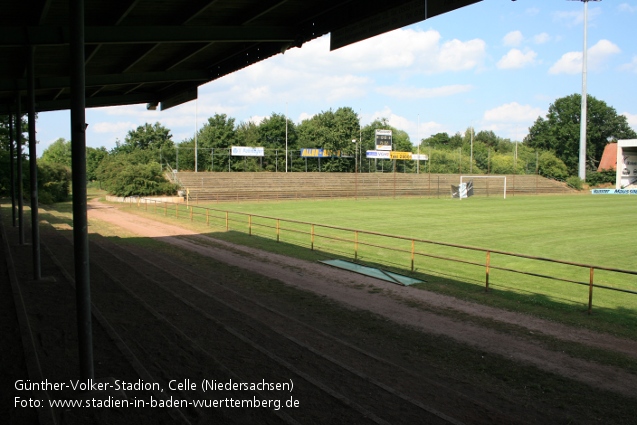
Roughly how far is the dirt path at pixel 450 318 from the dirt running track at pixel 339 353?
37mm

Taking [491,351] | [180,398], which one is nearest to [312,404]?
[180,398]

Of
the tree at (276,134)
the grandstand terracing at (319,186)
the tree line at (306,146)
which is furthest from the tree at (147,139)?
the grandstand terracing at (319,186)

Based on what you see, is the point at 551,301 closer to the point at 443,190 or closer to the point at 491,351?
the point at 491,351

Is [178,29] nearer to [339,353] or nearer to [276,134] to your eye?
[339,353]

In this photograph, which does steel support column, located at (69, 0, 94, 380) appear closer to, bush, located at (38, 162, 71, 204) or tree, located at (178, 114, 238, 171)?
bush, located at (38, 162, 71, 204)

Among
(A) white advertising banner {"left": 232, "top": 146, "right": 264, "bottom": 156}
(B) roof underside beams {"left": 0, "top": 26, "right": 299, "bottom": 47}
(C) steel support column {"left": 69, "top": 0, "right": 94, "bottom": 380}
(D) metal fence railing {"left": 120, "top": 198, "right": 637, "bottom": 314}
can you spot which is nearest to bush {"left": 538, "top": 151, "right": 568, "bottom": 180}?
(A) white advertising banner {"left": 232, "top": 146, "right": 264, "bottom": 156}

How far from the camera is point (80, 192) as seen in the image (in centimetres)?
496

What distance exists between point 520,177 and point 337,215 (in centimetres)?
6146

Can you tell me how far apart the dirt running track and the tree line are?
1715 inches

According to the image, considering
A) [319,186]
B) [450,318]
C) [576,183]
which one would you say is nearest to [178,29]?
[450,318]

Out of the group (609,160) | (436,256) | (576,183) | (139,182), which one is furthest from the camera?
(609,160)

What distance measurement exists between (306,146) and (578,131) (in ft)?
212

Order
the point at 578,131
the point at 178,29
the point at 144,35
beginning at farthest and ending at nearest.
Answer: the point at 578,131 → the point at 178,29 → the point at 144,35

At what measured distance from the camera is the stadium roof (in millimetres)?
7969
